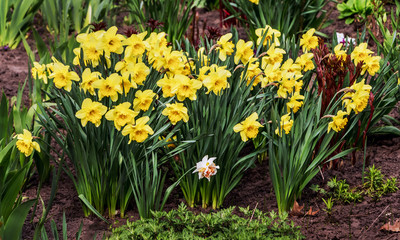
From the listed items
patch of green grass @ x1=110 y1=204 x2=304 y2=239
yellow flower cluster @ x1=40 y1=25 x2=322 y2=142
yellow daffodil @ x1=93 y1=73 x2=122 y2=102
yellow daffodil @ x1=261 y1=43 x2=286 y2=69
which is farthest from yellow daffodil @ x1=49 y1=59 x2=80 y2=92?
yellow daffodil @ x1=261 y1=43 x2=286 y2=69

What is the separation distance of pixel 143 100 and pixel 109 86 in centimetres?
17

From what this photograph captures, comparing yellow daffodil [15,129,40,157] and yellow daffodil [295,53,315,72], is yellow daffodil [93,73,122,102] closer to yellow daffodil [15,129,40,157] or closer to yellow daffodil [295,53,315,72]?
yellow daffodil [15,129,40,157]

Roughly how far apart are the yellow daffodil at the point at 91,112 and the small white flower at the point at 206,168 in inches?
20.2

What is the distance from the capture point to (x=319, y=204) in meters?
2.90

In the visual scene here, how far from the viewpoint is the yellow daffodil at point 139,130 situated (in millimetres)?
2455

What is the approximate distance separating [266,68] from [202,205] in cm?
80

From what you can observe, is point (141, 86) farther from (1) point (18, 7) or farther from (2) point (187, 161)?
(1) point (18, 7)

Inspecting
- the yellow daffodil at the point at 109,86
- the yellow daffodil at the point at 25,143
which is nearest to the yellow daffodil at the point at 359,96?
the yellow daffodil at the point at 109,86

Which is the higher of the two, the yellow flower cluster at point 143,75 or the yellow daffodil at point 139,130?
the yellow flower cluster at point 143,75

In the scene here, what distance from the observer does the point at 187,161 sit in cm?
276

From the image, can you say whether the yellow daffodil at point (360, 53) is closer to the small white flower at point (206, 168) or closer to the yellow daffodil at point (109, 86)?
the small white flower at point (206, 168)

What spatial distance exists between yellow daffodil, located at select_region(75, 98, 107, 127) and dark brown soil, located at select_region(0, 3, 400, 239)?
53cm

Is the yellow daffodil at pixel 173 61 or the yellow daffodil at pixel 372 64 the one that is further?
the yellow daffodil at pixel 372 64

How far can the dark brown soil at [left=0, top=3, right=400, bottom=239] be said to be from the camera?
262 cm
